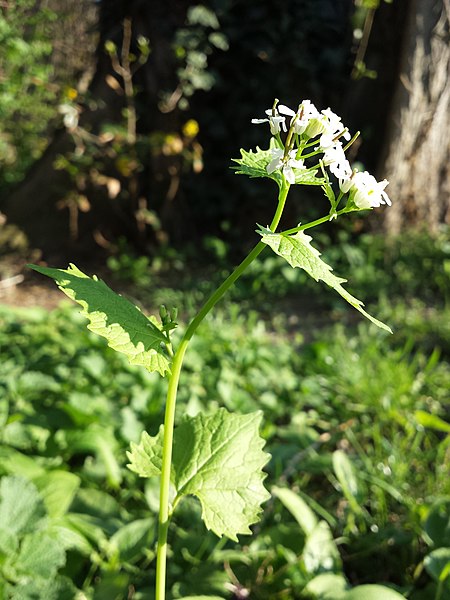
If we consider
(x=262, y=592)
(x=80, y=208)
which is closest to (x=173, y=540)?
(x=262, y=592)

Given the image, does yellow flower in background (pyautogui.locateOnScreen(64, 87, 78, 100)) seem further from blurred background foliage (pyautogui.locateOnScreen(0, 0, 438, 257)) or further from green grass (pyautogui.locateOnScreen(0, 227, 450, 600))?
green grass (pyautogui.locateOnScreen(0, 227, 450, 600))

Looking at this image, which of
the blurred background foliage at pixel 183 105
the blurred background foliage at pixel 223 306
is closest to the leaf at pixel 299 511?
the blurred background foliage at pixel 223 306

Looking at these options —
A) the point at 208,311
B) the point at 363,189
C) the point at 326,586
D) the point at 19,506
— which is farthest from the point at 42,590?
the point at 363,189

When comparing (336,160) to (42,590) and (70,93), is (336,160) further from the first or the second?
(70,93)

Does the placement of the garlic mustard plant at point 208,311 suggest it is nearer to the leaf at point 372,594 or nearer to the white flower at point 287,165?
the white flower at point 287,165

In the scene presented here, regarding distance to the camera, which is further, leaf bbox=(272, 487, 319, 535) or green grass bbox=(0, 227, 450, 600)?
leaf bbox=(272, 487, 319, 535)

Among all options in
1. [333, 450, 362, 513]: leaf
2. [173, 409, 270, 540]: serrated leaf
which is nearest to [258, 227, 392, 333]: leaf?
[173, 409, 270, 540]: serrated leaf
